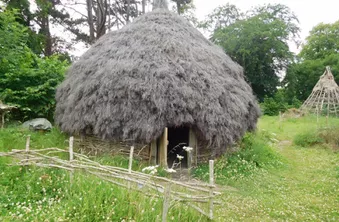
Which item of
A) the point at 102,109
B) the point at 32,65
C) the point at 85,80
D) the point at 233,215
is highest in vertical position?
the point at 32,65

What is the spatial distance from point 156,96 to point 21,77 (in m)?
5.73

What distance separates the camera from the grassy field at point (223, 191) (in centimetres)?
304

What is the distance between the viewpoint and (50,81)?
926 cm

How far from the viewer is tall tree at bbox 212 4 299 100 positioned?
71.3 ft

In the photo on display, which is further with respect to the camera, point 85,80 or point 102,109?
point 85,80

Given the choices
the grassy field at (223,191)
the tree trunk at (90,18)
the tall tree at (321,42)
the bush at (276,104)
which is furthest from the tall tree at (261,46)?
the grassy field at (223,191)

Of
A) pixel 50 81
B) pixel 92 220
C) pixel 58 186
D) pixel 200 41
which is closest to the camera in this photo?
pixel 92 220

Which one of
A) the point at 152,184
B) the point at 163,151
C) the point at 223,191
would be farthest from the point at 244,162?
the point at 152,184

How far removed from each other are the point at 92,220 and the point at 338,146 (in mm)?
9171

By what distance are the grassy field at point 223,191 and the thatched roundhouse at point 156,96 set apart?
0.73 m

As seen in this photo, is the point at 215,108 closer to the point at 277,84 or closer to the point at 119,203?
the point at 119,203

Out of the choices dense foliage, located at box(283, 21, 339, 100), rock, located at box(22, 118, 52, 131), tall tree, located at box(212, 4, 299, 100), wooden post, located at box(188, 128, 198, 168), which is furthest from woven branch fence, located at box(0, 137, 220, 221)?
dense foliage, located at box(283, 21, 339, 100)

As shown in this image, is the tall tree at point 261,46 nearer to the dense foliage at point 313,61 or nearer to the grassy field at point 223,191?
the dense foliage at point 313,61

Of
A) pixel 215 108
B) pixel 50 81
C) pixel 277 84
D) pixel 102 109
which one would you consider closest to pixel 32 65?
pixel 50 81
